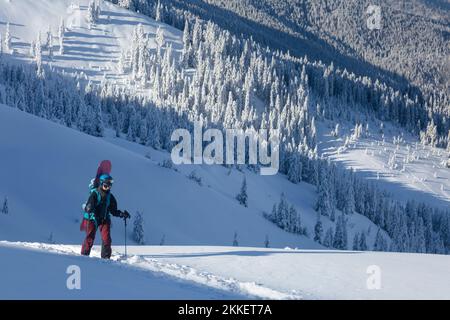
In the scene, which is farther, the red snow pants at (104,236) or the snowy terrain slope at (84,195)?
the snowy terrain slope at (84,195)

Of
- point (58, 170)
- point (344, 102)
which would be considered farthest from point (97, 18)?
point (58, 170)

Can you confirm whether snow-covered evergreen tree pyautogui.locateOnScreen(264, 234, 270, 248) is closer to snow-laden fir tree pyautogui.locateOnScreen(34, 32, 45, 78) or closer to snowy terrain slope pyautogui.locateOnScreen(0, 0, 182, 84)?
snow-laden fir tree pyautogui.locateOnScreen(34, 32, 45, 78)

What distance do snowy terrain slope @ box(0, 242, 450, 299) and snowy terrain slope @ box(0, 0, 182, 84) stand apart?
4278 inches

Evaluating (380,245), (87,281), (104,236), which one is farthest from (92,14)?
(87,281)

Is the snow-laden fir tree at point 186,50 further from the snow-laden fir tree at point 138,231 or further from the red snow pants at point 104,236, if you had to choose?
the red snow pants at point 104,236

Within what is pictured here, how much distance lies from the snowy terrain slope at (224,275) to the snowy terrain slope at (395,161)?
347ft

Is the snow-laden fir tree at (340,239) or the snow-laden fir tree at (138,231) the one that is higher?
the snow-laden fir tree at (138,231)

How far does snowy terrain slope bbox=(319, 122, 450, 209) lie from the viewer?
389ft

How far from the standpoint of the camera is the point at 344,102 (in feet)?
541

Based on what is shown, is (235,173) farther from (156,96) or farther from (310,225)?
(156,96)

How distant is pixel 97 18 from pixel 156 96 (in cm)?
4850

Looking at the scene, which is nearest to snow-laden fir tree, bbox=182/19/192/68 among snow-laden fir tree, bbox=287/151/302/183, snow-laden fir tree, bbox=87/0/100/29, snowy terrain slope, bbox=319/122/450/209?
snow-laden fir tree, bbox=87/0/100/29

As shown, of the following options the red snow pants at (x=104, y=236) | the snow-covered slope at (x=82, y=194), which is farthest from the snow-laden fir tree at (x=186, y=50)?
the red snow pants at (x=104, y=236)

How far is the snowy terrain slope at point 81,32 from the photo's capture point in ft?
399
